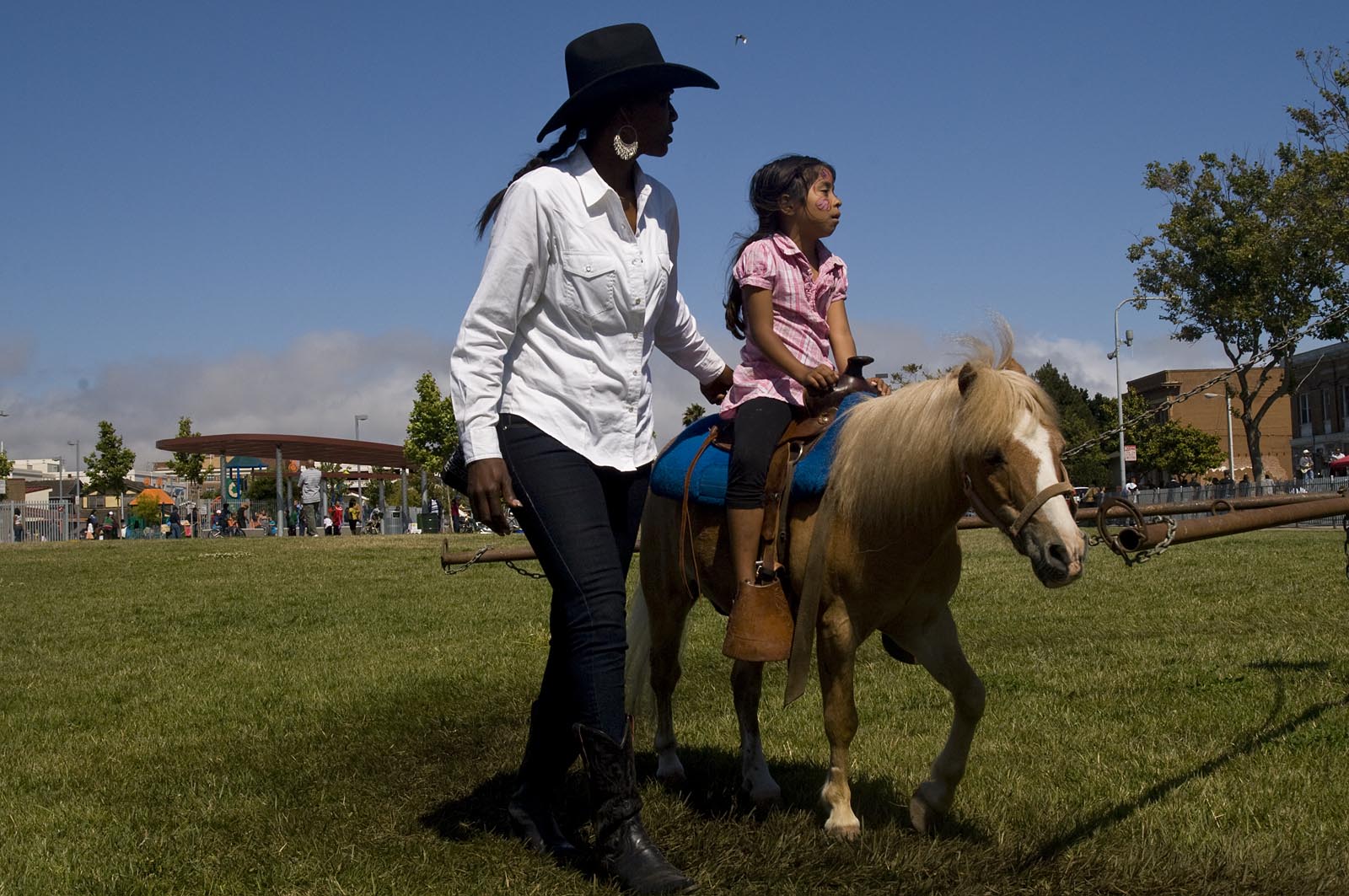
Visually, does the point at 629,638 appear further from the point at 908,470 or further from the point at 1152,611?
the point at 1152,611

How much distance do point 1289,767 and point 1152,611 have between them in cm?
617

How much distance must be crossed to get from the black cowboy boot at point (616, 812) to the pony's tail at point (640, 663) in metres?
1.82

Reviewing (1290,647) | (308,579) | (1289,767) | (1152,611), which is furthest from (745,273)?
(308,579)

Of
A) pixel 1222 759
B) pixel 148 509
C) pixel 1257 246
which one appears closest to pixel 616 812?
pixel 1222 759

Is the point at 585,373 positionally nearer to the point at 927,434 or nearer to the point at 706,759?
the point at 927,434

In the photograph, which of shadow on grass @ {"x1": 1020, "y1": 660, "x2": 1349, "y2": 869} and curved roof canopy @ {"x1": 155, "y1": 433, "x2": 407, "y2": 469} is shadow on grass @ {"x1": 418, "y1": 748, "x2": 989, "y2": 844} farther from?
curved roof canopy @ {"x1": 155, "y1": 433, "x2": 407, "y2": 469}

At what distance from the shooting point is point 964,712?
423 cm

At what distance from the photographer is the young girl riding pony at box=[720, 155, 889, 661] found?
4.29 m

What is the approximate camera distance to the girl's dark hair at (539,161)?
389 centimetres

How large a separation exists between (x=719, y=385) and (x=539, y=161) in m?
1.34

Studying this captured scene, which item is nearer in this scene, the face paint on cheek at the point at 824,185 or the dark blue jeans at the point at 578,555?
the dark blue jeans at the point at 578,555

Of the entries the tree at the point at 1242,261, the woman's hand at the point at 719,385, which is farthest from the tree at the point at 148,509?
the woman's hand at the point at 719,385

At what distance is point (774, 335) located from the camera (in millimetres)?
4520

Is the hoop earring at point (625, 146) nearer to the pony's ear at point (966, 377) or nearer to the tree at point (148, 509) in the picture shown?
the pony's ear at point (966, 377)
